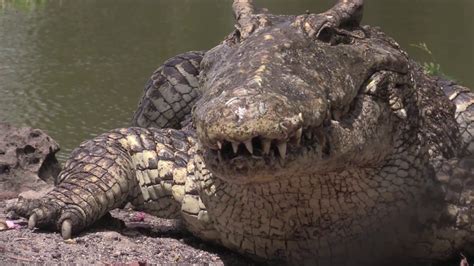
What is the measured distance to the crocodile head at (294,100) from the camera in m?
2.85

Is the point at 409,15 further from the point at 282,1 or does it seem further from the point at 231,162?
the point at 231,162

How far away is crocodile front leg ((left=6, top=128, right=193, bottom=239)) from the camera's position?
421cm

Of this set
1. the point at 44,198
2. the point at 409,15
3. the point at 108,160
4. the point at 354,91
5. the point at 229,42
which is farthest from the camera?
the point at 409,15

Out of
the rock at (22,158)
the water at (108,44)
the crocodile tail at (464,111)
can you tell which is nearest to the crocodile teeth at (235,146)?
the crocodile tail at (464,111)

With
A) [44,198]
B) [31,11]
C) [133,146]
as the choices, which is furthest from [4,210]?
[31,11]

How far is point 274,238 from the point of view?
3811 mm

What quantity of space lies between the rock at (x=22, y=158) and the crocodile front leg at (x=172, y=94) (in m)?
0.91

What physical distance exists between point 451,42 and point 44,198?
13.4 meters

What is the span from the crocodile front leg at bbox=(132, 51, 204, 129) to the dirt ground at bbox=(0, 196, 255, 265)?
63.4 inches

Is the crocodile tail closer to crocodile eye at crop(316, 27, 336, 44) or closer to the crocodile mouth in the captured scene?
crocodile eye at crop(316, 27, 336, 44)

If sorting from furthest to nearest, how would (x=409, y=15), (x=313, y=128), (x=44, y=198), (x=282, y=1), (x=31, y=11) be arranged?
(x=282, y=1) → (x=409, y=15) → (x=31, y=11) → (x=44, y=198) → (x=313, y=128)

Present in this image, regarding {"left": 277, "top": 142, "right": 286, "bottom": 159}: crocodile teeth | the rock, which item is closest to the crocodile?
{"left": 277, "top": 142, "right": 286, "bottom": 159}: crocodile teeth

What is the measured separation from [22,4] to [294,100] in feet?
56.4

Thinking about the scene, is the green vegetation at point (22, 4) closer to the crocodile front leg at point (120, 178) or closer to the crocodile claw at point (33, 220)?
the crocodile front leg at point (120, 178)
